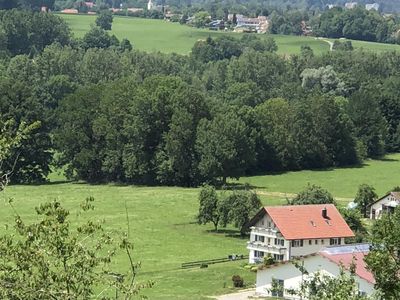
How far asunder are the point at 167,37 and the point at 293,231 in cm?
12195

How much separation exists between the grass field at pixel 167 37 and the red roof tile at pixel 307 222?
101234mm

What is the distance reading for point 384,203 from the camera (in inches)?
2363

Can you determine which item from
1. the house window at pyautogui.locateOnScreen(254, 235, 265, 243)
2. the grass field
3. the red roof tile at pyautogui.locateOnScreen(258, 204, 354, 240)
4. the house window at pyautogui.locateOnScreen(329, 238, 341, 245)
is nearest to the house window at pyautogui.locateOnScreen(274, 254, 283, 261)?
the red roof tile at pyautogui.locateOnScreen(258, 204, 354, 240)

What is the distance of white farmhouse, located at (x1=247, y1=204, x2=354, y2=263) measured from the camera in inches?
1865

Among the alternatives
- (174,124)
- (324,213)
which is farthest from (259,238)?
(174,124)

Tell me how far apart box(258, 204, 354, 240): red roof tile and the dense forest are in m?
25.3

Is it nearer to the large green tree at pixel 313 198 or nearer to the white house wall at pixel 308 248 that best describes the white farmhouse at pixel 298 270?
the white house wall at pixel 308 248

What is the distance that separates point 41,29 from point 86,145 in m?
57.3

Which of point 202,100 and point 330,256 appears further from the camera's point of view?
point 202,100

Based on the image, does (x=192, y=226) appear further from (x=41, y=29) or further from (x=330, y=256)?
(x=41, y=29)

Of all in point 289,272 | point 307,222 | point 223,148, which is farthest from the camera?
point 223,148

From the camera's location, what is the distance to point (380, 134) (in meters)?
95.0

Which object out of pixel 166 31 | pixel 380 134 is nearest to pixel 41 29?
pixel 166 31

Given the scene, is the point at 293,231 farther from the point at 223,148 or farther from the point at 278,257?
the point at 223,148
